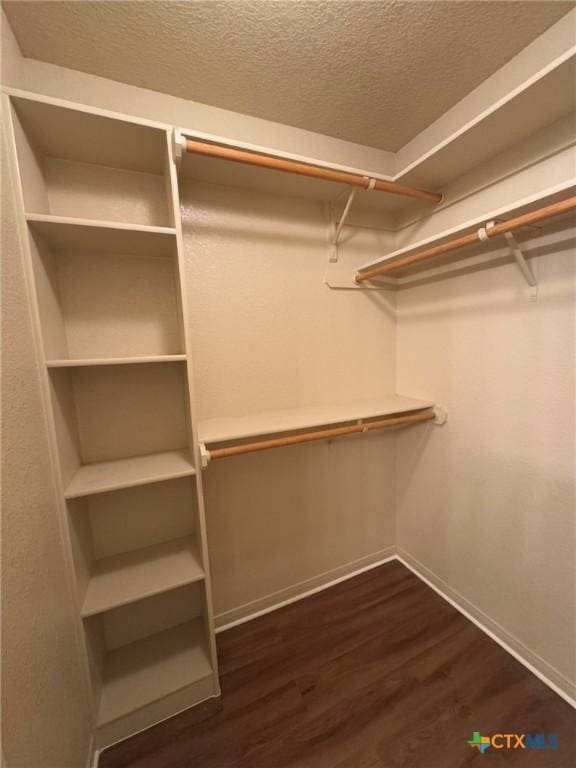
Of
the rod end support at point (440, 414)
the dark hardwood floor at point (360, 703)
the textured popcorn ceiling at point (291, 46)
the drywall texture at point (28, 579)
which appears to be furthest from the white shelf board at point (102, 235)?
the dark hardwood floor at point (360, 703)

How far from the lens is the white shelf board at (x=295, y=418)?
1229 millimetres

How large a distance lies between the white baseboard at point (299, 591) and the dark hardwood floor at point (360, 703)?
5cm

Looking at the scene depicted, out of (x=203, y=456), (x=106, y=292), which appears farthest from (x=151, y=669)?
(x=106, y=292)

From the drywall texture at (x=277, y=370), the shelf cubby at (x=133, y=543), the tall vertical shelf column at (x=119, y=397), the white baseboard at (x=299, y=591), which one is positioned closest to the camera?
the tall vertical shelf column at (x=119, y=397)

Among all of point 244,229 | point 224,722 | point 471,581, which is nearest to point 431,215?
point 244,229

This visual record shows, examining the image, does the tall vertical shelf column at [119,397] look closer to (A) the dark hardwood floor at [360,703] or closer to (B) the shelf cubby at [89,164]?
(B) the shelf cubby at [89,164]

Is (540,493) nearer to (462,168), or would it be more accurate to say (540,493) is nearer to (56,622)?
(462,168)

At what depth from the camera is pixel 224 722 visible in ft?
3.84

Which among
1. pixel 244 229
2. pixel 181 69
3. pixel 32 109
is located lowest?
pixel 244 229

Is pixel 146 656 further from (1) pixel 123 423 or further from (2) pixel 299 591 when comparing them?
(1) pixel 123 423

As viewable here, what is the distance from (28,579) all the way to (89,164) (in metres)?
1.38

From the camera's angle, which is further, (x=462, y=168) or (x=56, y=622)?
(x=462, y=168)

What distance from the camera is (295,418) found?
1.42 meters

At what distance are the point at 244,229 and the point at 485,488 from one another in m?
1.68
